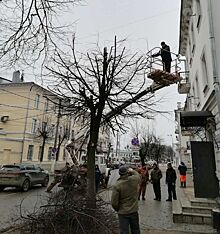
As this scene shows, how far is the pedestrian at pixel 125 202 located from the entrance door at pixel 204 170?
5141 millimetres

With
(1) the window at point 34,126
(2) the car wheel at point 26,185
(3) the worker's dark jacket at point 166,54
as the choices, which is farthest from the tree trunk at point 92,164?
(1) the window at point 34,126

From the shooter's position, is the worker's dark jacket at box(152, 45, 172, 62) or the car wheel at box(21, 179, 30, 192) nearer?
the worker's dark jacket at box(152, 45, 172, 62)

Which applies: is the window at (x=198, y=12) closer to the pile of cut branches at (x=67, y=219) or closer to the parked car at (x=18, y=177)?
the pile of cut branches at (x=67, y=219)

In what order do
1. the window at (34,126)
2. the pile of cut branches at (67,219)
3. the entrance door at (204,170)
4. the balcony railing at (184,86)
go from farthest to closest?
1. the window at (34,126)
2. the balcony railing at (184,86)
3. the entrance door at (204,170)
4. the pile of cut branches at (67,219)

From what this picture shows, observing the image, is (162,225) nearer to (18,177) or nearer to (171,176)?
(171,176)

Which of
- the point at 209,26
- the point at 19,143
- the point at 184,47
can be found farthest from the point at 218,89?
the point at 19,143

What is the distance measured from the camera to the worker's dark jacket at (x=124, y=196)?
5402mm

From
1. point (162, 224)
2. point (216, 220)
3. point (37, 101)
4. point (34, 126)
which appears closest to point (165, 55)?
point (162, 224)

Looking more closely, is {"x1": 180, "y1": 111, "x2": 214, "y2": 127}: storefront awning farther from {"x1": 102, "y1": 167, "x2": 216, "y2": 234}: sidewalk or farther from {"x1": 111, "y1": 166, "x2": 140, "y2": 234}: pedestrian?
{"x1": 111, "y1": 166, "x2": 140, "y2": 234}: pedestrian

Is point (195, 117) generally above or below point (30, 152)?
above

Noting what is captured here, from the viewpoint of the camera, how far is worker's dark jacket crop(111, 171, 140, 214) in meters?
5.40

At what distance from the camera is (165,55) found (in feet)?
39.9

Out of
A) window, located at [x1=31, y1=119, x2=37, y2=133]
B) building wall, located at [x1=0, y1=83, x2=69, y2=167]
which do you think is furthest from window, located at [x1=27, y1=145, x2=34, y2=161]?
window, located at [x1=31, y1=119, x2=37, y2=133]

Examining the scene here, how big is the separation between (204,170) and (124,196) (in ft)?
18.9
